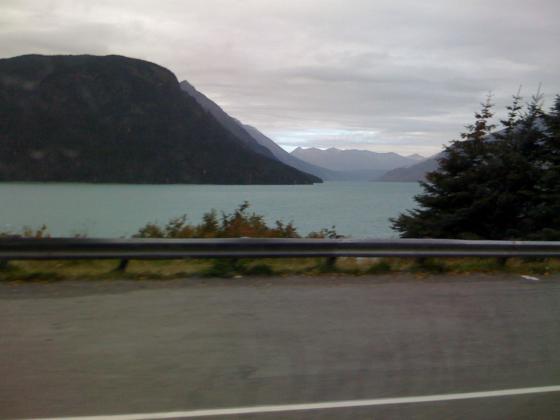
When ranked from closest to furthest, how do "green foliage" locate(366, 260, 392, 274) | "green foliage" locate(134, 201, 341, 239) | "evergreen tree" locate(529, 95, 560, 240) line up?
"green foliage" locate(366, 260, 392, 274)
"green foliage" locate(134, 201, 341, 239)
"evergreen tree" locate(529, 95, 560, 240)

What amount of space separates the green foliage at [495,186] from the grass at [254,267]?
837 centimetres

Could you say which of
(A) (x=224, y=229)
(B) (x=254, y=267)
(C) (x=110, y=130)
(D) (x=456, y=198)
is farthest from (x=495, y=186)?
(C) (x=110, y=130)

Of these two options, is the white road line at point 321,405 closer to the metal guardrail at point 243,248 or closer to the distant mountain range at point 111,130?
the metal guardrail at point 243,248

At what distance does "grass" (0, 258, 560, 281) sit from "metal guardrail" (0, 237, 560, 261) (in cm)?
31

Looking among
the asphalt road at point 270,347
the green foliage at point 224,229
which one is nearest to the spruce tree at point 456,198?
the green foliage at point 224,229

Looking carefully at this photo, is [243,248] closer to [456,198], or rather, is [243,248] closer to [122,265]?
[122,265]

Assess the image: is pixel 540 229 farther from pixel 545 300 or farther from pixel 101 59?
pixel 101 59

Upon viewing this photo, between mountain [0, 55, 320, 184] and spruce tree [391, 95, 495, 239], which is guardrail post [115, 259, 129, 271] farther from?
mountain [0, 55, 320, 184]

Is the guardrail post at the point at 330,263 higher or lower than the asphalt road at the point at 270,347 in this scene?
higher

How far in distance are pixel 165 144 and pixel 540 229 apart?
78.6m

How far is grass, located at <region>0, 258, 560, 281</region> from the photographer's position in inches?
370

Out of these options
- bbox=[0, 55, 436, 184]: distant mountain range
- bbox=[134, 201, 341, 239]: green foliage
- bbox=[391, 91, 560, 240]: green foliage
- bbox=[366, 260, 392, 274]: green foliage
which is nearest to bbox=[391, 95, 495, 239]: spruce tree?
bbox=[391, 91, 560, 240]: green foliage

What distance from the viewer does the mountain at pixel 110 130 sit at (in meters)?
62.5

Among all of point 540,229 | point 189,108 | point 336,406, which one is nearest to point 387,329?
point 336,406
